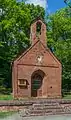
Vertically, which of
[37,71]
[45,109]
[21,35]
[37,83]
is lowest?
[45,109]

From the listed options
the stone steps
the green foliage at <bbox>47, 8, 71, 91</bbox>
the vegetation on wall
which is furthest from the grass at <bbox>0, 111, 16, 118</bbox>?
the green foliage at <bbox>47, 8, 71, 91</bbox>

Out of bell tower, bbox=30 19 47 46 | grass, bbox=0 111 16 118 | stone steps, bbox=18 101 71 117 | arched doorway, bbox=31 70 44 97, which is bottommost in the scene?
grass, bbox=0 111 16 118

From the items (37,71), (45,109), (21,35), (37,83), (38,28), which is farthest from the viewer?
(21,35)

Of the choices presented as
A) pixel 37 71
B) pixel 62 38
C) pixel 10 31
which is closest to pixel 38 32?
pixel 37 71

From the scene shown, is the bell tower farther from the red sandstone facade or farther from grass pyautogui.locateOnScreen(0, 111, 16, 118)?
grass pyautogui.locateOnScreen(0, 111, 16, 118)

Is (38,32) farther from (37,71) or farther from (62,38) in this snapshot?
(62,38)

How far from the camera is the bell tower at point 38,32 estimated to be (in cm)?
3791

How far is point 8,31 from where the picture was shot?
50.5m

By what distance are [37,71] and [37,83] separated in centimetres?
141

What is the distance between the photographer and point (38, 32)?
39.4 metres

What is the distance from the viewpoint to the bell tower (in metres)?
37.9

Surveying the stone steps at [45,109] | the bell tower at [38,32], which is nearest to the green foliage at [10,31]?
the bell tower at [38,32]

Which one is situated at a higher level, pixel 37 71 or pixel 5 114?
pixel 37 71

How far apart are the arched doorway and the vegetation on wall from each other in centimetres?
1024
